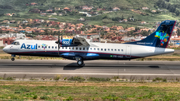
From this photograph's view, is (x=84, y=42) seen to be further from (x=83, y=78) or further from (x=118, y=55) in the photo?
(x=83, y=78)

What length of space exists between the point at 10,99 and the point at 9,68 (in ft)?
66.2

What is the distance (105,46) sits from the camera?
37688 mm

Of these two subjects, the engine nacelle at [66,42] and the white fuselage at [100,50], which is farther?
the white fuselage at [100,50]

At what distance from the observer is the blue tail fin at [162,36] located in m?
36.7

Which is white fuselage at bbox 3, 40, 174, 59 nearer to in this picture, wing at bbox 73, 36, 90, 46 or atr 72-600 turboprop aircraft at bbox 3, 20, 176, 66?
atr 72-600 turboprop aircraft at bbox 3, 20, 176, 66

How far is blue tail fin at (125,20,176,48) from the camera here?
3669 centimetres

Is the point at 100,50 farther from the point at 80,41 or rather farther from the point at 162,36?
the point at 162,36

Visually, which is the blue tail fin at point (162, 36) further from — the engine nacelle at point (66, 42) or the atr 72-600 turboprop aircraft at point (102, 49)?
the engine nacelle at point (66, 42)

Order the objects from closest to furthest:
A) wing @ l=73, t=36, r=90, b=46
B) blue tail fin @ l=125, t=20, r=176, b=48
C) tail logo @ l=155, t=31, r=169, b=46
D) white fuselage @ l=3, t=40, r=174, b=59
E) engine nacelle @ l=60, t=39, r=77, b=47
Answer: wing @ l=73, t=36, r=90, b=46 < engine nacelle @ l=60, t=39, r=77, b=47 < blue tail fin @ l=125, t=20, r=176, b=48 < tail logo @ l=155, t=31, r=169, b=46 < white fuselage @ l=3, t=40, r=174, b=59

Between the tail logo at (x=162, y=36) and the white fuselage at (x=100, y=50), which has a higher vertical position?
the tail logo at (x=162, y=36)

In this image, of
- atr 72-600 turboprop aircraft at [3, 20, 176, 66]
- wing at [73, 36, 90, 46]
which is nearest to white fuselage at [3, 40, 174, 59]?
atr 72-600 turboprop aircraft at [3, 20, 176, 66]

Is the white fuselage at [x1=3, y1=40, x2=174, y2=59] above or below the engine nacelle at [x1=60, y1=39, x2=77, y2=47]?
below

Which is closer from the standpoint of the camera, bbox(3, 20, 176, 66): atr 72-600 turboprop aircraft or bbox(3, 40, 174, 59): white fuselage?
bbox(3, 20, 176, 66): atr 72-600 turboprop aircraft

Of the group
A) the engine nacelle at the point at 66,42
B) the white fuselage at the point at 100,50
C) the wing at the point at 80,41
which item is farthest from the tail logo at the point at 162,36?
the engine nacelle at the point at 66,42
